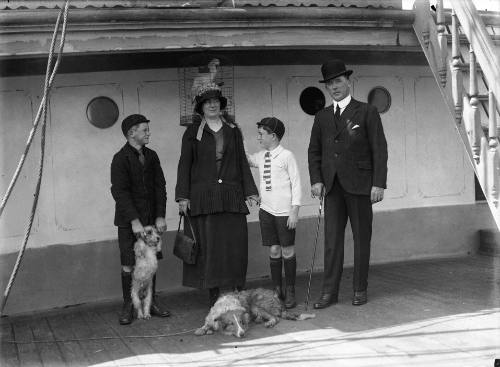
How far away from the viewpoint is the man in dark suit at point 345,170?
248 inches

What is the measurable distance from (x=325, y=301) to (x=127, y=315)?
1907 millimetres

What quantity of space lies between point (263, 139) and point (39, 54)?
2.25m

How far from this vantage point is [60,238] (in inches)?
291

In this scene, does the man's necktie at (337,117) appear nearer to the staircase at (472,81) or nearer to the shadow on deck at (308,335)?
the staircase at (472,81)

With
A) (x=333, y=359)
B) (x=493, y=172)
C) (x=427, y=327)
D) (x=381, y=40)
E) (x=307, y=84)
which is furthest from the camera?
(x=307, y=84)

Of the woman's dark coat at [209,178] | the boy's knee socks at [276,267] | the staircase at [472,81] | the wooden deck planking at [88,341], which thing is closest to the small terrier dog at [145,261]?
the woman's dark coat at [209,178]

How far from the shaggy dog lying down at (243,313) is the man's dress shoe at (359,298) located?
2.02 ft

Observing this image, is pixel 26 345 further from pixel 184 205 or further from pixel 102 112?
pixel 102 112

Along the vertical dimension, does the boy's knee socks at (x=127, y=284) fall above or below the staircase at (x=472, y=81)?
below

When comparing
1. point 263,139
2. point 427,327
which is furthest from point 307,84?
point 427,327

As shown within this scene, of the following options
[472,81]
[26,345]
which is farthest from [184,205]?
[472,81]

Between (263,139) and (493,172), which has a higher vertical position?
(263,139)

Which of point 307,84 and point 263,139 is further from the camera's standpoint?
point 307,84

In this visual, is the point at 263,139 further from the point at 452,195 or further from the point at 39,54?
the point at 452,195
